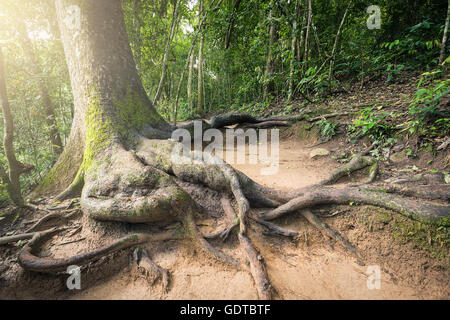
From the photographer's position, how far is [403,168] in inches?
102

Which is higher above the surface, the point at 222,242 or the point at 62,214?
the point at 62,214

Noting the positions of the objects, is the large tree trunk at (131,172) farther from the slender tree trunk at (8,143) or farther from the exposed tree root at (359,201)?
the slender tree trunk at (8,143)

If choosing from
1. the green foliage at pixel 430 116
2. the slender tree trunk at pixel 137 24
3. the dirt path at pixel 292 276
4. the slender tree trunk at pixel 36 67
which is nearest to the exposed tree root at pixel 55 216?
the dirt path at pixel 292 276

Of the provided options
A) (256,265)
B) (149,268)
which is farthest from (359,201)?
(149,268)

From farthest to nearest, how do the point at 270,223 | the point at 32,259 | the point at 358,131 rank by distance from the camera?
the point at 358,131 → the point at 270,223 → the point at 32,259

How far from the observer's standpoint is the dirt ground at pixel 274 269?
1599 mm

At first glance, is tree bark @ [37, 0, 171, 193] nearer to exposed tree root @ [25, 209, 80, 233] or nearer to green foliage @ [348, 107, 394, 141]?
exposed tree root @ [25, 209, 80, 233]

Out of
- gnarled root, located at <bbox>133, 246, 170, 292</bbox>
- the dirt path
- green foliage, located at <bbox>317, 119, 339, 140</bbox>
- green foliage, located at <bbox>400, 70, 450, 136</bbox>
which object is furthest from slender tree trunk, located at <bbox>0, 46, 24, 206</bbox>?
green foliage, located at <bbox>400, 70, 450, 136</bbox>

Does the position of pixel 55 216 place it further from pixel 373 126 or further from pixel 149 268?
pixel 373 126

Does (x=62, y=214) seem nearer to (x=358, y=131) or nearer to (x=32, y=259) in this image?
(x=32, y=259)

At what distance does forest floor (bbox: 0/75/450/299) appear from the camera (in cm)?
161

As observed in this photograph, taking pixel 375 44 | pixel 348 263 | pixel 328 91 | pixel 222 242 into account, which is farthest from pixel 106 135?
pixel 375 44

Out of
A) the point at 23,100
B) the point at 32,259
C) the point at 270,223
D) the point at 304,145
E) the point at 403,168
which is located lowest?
the point at 32,259

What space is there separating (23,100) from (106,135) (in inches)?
157
